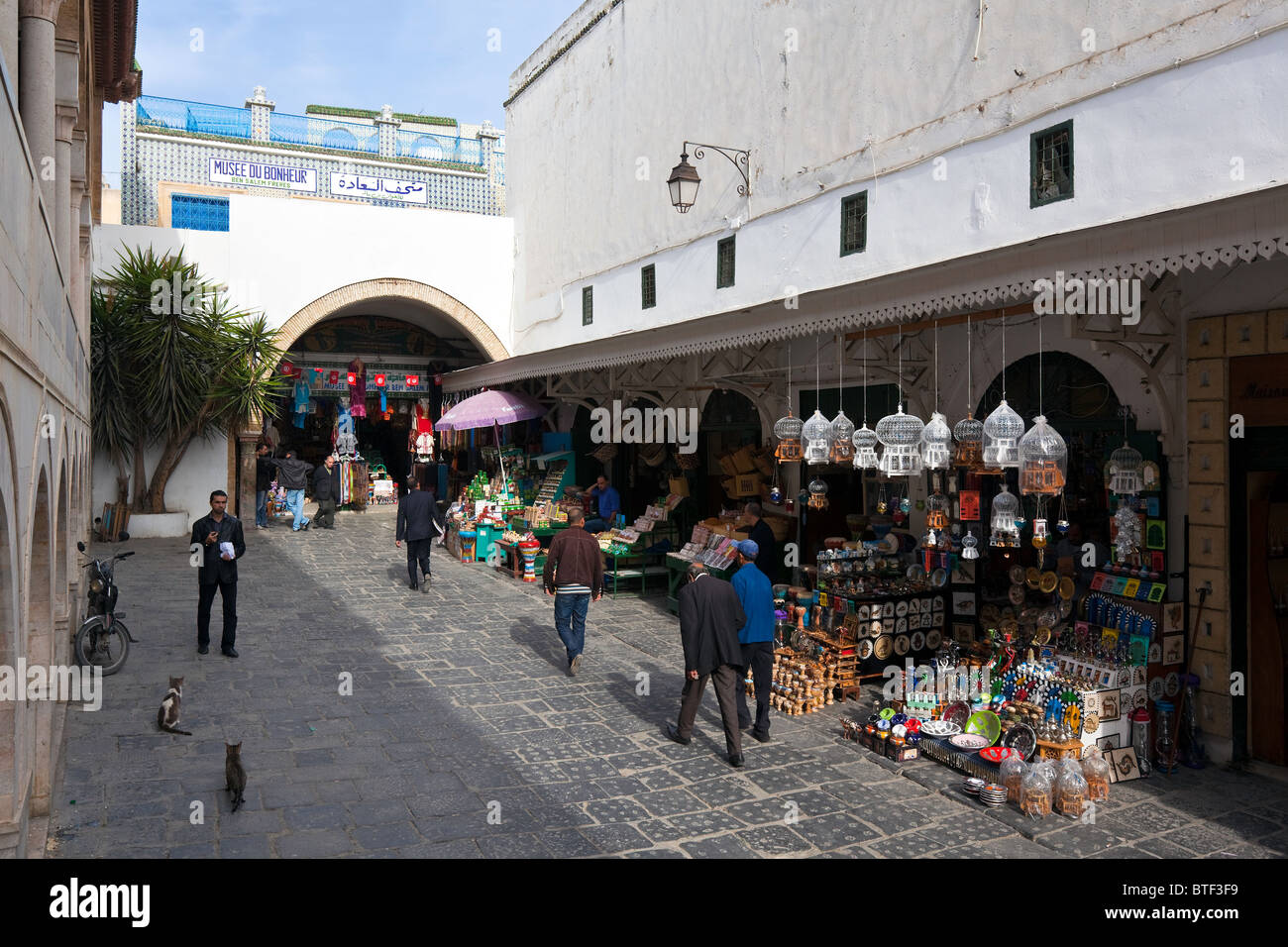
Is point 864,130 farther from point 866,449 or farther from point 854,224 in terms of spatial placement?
point 866,449

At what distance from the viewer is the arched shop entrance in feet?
71.3

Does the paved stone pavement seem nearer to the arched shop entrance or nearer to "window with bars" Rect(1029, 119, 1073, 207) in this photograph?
"window with bars" Rect(1029, 119, 1073, 207)

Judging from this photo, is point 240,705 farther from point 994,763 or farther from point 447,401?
point 447,401

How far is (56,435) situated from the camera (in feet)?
18.9

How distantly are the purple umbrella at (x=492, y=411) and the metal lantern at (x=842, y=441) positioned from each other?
8.57 m

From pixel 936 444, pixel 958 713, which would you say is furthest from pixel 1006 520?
pixel 958 713

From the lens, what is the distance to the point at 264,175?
71.6ft

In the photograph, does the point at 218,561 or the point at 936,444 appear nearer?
the point at 936,444

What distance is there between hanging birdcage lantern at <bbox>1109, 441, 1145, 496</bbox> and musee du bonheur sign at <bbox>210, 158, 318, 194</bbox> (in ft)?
67.4

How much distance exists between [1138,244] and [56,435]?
6.61 meters

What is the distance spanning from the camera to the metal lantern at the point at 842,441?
26.1ft

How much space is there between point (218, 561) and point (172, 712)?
241 cm

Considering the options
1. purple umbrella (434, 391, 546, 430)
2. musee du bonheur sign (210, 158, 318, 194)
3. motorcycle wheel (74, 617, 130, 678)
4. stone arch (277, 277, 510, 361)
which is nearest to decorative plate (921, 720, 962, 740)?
motorcycle wheel (74, 617, 130, 678)
